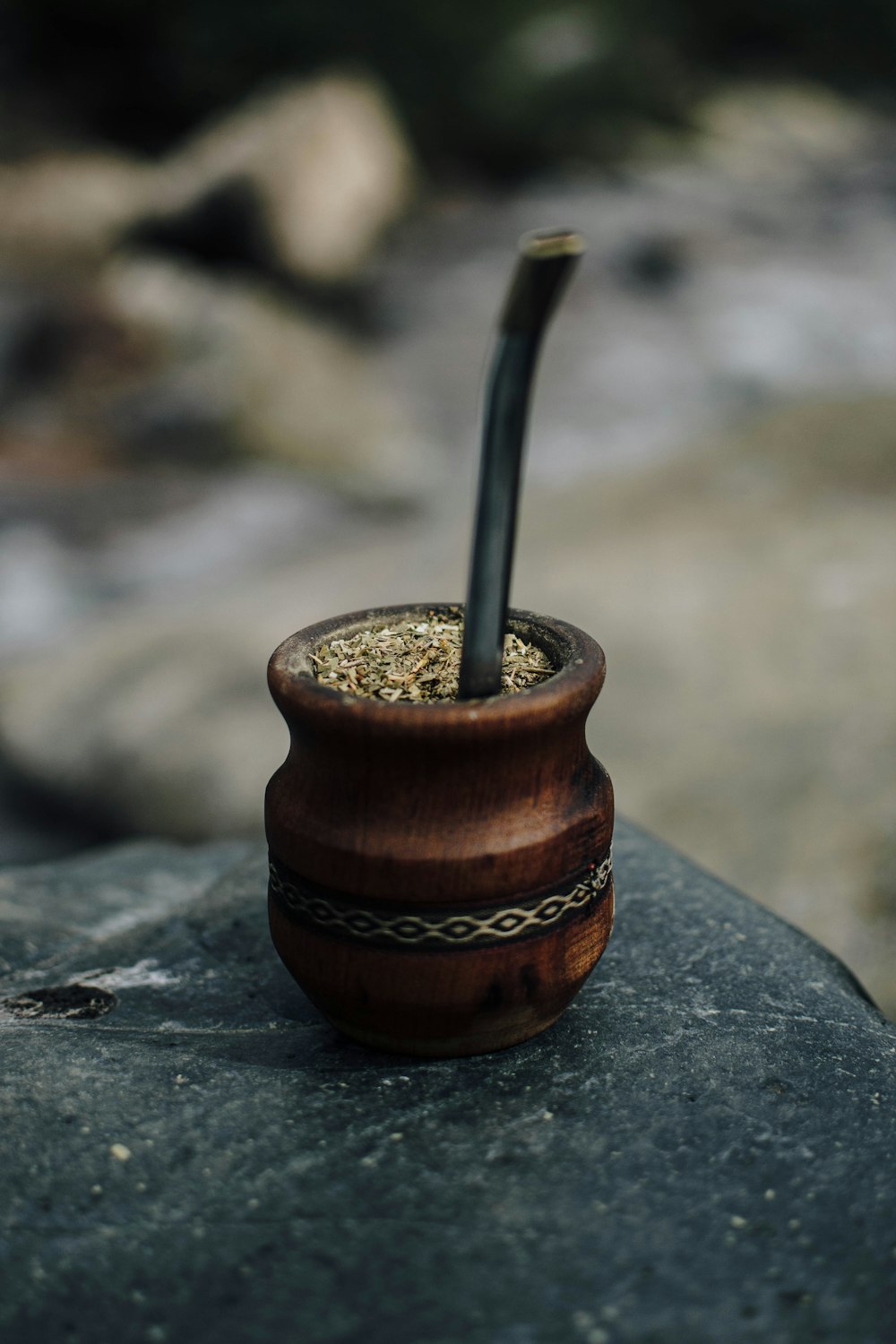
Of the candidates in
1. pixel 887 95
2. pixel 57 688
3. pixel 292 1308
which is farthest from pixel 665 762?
pixel 887 95

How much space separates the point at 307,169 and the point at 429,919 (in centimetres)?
749

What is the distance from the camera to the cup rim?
3.56 ft

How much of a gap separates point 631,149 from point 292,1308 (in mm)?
10106

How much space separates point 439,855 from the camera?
1118 mm

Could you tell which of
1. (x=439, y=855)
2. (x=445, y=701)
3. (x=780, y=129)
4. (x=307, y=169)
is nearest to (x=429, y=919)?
(x=439, y=855)

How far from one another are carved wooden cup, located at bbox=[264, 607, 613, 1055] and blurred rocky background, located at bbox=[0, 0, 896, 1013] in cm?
184

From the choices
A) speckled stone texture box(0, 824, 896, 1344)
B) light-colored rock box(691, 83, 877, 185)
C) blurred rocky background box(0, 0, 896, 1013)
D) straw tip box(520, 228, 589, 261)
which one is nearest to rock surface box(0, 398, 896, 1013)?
blurred rocky background box(0, 0, 896, 1013)

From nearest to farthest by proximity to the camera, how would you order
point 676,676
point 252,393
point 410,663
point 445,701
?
point 445,701
point 410,663
point 676,676
point 252,393

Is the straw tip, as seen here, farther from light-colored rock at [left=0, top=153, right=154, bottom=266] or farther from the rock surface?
light-colored rock at [left=0, top=153, right=154, bottom=266]

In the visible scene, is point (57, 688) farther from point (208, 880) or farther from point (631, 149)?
point (631, 149)

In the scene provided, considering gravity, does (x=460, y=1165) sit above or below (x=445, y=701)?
below

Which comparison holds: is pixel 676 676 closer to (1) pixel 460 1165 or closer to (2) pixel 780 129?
(1) pixel 460 1165

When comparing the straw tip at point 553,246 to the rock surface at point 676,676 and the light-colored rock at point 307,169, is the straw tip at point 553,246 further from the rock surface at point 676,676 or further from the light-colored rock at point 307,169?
the light-colored rock at point 307,169

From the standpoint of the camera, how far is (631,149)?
9719 mm
